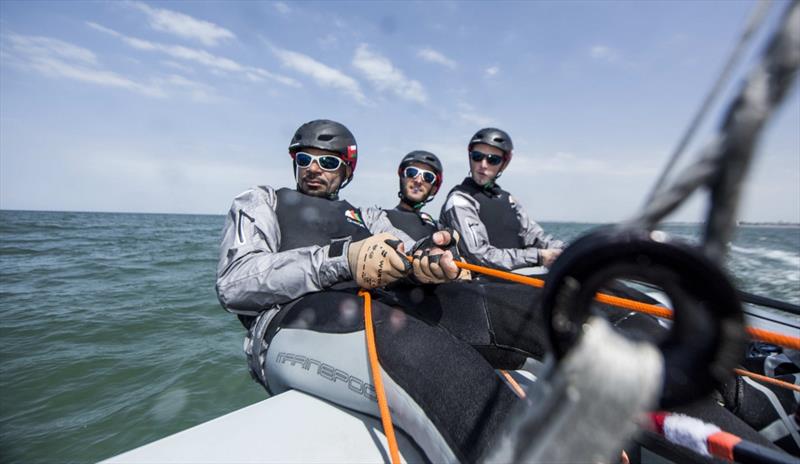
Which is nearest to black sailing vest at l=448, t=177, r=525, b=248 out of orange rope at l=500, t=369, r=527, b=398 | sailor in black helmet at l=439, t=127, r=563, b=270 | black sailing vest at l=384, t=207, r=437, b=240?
sailor in black helmet at l=439, t=127, r=563, b=270

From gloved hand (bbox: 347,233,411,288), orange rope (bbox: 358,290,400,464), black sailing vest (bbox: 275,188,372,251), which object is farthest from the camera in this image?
black sailing vest (bbox: 275,188,372,251)

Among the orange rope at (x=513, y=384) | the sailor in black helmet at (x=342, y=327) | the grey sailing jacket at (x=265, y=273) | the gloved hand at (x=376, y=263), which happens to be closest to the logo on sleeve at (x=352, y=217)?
the sailor in black helmet at (x=342, y=327)

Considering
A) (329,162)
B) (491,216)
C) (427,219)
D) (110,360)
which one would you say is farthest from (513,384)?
(110,360)

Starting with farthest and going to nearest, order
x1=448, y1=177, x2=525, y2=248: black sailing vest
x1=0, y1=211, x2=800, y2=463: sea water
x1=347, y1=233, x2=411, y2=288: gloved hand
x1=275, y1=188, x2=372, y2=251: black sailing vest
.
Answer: x1=448, y1=177, x2=525, y2=248: black sailing vest
x1=0, y1=211, x2=800, y2=463: sea water
x1=275, y1=188, x2=372, y2=251: black sailing vest
x1=347, y1=233, x2=411, y2=288: gloved hand

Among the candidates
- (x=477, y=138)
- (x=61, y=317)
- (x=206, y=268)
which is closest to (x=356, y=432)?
(x=477, y=138)

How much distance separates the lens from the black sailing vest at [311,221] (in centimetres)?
246

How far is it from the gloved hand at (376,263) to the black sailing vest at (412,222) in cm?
285

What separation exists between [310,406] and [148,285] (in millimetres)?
8624

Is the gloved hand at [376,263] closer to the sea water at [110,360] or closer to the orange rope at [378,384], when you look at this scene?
the orange rope at [378,384]

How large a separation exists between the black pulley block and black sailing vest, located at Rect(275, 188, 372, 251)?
2.07 m

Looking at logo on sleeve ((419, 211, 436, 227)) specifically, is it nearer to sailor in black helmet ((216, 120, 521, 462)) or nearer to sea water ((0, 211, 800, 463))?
sailor in black helmet ((216, 120, 521, 462))

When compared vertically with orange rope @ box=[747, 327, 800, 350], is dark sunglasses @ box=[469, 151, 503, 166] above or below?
above

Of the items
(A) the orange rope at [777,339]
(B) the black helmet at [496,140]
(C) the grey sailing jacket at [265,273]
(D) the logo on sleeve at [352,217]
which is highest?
(B) the black helmet at [496,140]

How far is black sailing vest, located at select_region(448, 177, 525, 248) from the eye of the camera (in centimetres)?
469
